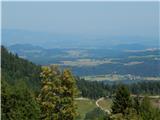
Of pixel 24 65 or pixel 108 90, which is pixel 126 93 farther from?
pixel 24 65

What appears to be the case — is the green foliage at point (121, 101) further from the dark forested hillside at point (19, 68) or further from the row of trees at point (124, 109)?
the dark forested hillside at point (19, 68)

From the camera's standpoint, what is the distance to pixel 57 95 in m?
40.1

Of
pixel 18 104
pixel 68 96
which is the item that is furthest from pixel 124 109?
pixel 18 104

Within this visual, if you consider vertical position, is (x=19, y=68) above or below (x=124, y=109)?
above

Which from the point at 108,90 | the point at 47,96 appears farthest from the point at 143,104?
the point at 108,90

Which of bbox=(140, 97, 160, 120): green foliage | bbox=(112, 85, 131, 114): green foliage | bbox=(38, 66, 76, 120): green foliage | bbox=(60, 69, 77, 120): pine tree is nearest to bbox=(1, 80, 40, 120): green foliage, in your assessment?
bbox=(38, 66, 76, 120): green foliage

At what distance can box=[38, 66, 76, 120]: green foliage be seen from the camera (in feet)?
129

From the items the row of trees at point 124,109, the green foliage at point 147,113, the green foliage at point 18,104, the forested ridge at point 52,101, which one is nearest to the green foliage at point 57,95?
the forested ridge at point 52,101

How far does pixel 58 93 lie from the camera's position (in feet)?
132

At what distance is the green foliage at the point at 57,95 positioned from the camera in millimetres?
39438

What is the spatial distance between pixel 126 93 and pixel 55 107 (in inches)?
209

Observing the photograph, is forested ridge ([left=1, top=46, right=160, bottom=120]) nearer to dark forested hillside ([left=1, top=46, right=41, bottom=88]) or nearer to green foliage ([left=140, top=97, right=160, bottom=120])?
green foliage ([left=140, top=97, right=160, bottom=120])

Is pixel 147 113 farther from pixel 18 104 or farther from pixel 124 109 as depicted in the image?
pixel 18 104

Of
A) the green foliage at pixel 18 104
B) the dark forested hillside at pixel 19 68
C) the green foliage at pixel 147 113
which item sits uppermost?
the dark forested hillside at pixel 19 68
